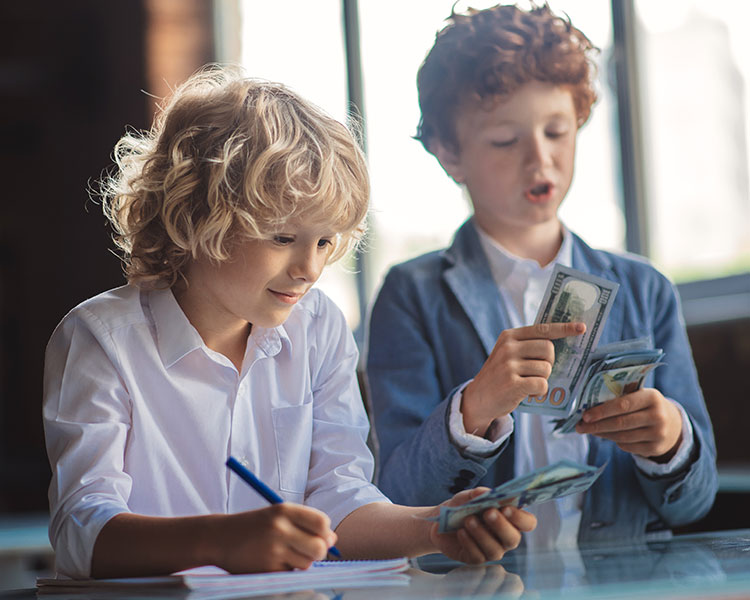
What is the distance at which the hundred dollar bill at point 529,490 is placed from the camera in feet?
3.42

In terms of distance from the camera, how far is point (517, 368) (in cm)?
136

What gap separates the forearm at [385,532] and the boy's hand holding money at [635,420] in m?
0.33

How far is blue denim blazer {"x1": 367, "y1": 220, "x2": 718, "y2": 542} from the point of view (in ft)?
5.15

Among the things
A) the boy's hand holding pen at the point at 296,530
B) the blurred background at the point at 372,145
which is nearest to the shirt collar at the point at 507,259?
the blurred background at the point at 372,145

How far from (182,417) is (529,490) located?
52 cm

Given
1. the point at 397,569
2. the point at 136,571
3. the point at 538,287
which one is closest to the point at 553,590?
the point at 397,569

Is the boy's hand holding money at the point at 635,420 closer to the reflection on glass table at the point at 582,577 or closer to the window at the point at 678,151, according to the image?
the reflection on glass table at the point at 582,577

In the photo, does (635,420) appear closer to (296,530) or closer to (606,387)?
(606,387)

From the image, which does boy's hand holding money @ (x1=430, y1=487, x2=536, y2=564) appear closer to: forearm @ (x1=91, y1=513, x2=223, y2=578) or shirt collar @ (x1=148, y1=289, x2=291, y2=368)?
forearm @ (x1=91, y1=513, x2=223, y2=578)

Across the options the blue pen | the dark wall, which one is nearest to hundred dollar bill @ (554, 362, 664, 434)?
the blue pen

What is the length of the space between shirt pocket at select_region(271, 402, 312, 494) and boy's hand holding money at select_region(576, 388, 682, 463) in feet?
1.40

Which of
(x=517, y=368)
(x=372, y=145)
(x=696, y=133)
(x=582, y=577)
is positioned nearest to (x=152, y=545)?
(x=582, y=577)

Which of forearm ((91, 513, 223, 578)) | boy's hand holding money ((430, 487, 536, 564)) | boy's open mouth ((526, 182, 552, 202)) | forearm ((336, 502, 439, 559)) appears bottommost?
forearm ((336, 502, 439, 559))

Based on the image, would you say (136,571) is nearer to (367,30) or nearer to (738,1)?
(738,1)
